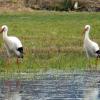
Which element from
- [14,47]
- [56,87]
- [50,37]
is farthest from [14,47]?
[50,37]

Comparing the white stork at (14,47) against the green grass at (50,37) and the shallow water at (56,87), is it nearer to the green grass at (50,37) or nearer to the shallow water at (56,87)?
the green grass at (50,37)

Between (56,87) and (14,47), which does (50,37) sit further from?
(56,87)

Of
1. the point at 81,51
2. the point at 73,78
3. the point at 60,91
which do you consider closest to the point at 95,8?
the point at 81,51

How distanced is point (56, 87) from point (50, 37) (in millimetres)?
14996

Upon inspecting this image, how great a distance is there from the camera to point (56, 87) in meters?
17.8

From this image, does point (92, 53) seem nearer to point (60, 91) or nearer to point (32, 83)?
point (32, 83)

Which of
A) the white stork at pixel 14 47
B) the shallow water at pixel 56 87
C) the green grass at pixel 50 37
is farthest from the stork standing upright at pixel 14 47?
the shallow water at pixel 56 87

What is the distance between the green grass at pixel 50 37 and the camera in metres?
23.6

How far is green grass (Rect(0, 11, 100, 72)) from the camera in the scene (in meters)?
23.6

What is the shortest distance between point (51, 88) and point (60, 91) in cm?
62

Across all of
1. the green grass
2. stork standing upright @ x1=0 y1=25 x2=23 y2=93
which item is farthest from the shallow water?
stork standing upright @ x1=0 y1=25 x2=23 y2=93

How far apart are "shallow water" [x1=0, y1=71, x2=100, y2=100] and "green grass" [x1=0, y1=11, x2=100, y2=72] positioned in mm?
2001

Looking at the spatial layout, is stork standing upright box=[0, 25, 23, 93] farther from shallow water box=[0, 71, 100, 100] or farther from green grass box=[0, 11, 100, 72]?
shallow water box=[0, 71, 100, 100]

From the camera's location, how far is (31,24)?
123 ft
